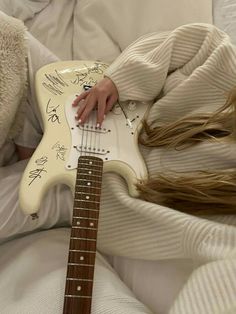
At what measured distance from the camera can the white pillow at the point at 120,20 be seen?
1.09m

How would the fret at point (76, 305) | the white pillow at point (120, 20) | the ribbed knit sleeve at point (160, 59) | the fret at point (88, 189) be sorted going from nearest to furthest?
the fret at point (76, 305) < the fret at point (88, 189) < the ribbed knit sleeve at point (160, 59) < the white pillow at point (120, 20)

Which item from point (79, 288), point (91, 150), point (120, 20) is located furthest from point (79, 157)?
point (120, 20)

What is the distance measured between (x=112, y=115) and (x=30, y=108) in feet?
0.59

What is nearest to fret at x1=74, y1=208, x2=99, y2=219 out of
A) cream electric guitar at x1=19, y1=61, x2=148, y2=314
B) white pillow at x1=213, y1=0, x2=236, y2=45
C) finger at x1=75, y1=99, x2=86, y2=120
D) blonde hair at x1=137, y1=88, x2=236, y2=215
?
cream electric guitar at x1=19, y1=61, x2=148, y2=314

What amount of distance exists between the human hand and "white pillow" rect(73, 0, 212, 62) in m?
0.20

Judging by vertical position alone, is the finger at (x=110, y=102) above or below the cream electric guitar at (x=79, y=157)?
above

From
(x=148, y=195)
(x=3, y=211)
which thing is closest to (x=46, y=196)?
(x=3, y=211)

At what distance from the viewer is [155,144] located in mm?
903

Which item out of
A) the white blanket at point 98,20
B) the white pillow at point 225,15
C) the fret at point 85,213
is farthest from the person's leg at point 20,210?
the white pillow at point 225,15

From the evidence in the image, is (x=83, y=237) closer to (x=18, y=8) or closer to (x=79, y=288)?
(x=79, y=288)

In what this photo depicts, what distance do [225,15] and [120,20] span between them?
10.6 inches

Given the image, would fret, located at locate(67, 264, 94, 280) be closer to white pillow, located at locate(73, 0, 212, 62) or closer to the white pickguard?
the white pickguard

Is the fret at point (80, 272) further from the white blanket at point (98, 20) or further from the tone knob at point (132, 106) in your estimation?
the white blanket at point (98, 20)
